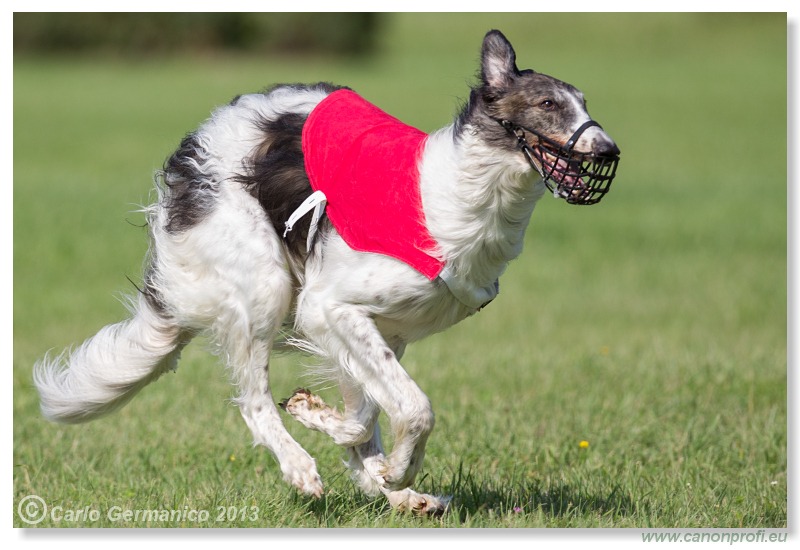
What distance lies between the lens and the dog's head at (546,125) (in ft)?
14.5

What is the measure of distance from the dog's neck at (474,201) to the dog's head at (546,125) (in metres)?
0.12

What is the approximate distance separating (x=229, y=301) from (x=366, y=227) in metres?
0.82

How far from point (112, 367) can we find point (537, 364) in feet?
13.0

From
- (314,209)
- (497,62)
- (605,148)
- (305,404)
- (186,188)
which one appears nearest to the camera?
(605,148)

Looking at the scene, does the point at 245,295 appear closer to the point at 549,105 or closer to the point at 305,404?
the point at 305,404

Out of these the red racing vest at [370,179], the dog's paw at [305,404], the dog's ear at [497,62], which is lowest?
the dog's paw at [305,404]

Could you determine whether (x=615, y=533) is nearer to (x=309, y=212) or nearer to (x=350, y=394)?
(x=350, y=394)

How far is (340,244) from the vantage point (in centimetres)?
515

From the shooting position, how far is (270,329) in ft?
17.7

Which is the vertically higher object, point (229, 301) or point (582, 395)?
point (229, 301)

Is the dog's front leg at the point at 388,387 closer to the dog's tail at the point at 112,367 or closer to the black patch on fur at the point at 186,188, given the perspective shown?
the black patch on fur at the point at 186,188

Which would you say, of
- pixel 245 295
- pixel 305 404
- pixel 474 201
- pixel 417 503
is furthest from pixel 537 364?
pixel 474 201

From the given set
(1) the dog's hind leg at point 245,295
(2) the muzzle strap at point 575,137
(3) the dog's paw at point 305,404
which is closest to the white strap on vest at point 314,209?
(1) the dog's hind leg at point 245,295

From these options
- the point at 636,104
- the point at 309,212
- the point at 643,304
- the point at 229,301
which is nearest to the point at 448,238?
the point at 309,212
